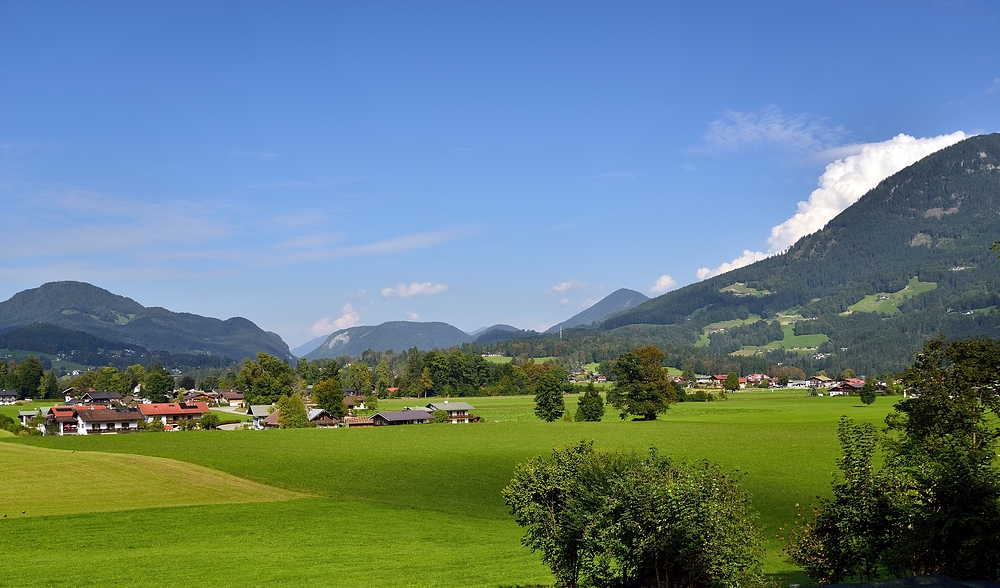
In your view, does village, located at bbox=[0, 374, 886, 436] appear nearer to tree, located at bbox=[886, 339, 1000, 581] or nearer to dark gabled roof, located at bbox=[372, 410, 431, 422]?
dark gabled roof, located at bbox=[372, 410, 431, 422]

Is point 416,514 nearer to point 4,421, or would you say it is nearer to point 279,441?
point 279,441

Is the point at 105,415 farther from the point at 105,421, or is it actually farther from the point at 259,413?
the point at 259,413

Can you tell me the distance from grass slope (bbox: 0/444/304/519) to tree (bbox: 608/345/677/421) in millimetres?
65006

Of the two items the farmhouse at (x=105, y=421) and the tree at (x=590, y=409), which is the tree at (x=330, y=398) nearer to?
the farmhouse at (x=105, y=421)

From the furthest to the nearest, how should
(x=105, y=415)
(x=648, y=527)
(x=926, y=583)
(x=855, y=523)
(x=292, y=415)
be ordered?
1. (x=105, y=415)
2. (x=292, y=415)
3. (x=855, y=523)
4. (x=648, y=527)
5. (x=926, y=583)

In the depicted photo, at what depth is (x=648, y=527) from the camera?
20125 millimetres

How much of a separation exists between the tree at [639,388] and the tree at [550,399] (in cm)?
910

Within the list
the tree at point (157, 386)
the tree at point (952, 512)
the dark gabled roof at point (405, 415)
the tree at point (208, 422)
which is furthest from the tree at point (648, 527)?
the tree at point (157, 386)

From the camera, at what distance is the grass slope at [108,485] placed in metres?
47.8

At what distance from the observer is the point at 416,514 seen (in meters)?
46.6

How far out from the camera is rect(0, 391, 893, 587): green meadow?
32.1 m

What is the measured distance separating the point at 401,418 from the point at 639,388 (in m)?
40.3

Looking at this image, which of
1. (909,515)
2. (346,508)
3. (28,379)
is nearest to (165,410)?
(28,379)

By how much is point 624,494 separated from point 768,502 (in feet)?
101
